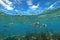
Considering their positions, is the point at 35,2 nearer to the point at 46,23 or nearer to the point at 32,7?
the point at 32,7

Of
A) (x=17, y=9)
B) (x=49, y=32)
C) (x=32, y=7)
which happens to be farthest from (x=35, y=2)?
(x=49, y=32)

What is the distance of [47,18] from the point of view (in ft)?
12.0

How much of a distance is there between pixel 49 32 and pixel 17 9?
2.21 feet

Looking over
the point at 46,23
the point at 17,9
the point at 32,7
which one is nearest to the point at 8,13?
the point at 17,9

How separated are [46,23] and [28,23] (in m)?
0.30

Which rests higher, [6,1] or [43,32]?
[6,1]

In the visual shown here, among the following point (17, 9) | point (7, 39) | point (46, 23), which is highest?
point (17, 9)

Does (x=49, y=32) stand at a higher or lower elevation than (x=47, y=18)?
lower

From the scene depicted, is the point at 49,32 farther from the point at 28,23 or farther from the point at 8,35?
the point at 8,35

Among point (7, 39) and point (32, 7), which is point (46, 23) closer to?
point (32, 7)

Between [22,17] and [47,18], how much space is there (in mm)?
429

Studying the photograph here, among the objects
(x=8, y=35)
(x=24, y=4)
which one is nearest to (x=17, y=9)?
(x=24, y=4)

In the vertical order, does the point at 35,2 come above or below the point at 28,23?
above

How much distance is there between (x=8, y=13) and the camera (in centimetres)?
369
